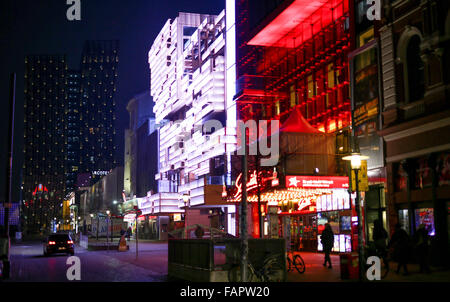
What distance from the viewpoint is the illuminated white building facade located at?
61022 millimetres

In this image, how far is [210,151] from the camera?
65062mm

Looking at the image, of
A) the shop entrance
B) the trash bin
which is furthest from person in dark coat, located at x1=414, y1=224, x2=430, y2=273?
the shop entrance

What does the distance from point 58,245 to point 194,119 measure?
3735 cm

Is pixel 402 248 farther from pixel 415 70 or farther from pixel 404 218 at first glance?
pixel 415 70

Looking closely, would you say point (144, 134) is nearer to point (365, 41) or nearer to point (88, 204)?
point (88, 204)

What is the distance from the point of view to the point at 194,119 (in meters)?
73.7

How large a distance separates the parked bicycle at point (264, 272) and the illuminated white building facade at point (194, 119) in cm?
2584

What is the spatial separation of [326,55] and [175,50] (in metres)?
52.7

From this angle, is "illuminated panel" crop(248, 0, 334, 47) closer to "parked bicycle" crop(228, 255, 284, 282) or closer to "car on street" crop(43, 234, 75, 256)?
"car on street" crop(43, 234, 75, 256)

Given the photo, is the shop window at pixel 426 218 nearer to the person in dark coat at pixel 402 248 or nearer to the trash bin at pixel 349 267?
the person in dark coat at pixel 402 248

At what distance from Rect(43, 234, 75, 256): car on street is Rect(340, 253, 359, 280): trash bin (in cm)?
2553

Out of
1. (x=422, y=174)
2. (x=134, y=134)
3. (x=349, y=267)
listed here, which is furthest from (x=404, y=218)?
(x=134, y=134)

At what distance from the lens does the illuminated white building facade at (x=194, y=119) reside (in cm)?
6102
